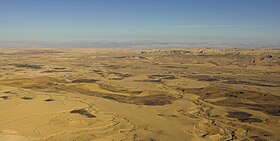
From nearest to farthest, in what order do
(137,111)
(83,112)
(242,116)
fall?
1. (242,116)
2. (83,112)
3. (137,111)

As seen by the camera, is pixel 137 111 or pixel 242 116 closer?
pixel 242 116

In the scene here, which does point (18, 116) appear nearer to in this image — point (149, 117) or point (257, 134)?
point (149, 117)

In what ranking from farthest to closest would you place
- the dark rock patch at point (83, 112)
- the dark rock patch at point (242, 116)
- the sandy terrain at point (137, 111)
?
the dark rock patch at point (83, 112) → the dark rock patch at point (242, 116) → the sandy terrain at point (137, 111)

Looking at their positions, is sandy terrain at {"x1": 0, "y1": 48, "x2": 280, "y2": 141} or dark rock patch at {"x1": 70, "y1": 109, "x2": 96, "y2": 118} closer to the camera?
sandy terrain at {"x1": 0, "y1": 48, "x2": 280, "y2": 141}

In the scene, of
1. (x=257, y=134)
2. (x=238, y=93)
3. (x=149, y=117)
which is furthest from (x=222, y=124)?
(x=238, y=93)

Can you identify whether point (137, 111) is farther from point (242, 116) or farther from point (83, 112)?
point (242, 116)

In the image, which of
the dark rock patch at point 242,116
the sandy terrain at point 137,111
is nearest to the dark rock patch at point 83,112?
the sandy terrain at point 137,111

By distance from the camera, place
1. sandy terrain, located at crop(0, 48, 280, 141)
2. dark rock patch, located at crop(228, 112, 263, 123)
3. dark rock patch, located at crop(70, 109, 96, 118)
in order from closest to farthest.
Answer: sandy terrain, located at crop(0, 48, 280, 141) → dark rock patch, located at crop(228, 112, 263, 123) → dark rock patch, located at crop(70, 109, 96, 118)

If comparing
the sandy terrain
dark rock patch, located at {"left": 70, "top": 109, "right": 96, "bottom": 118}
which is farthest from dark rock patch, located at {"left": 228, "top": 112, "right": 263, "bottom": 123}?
dark rock patch, located at {"left": 70, "top": 109, "right": 96, "bottom": 118}

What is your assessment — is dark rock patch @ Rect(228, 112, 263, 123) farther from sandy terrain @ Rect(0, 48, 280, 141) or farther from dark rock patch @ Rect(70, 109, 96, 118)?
dark rock patch @ Rect(70, 109, 96, 118)

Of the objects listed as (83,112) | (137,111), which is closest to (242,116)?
(137,111)

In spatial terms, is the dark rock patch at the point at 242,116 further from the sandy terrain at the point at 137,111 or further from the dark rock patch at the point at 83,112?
the dark rock patch at the point at 83,112

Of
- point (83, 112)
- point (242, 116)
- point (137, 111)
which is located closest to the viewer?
point (242, 116)
